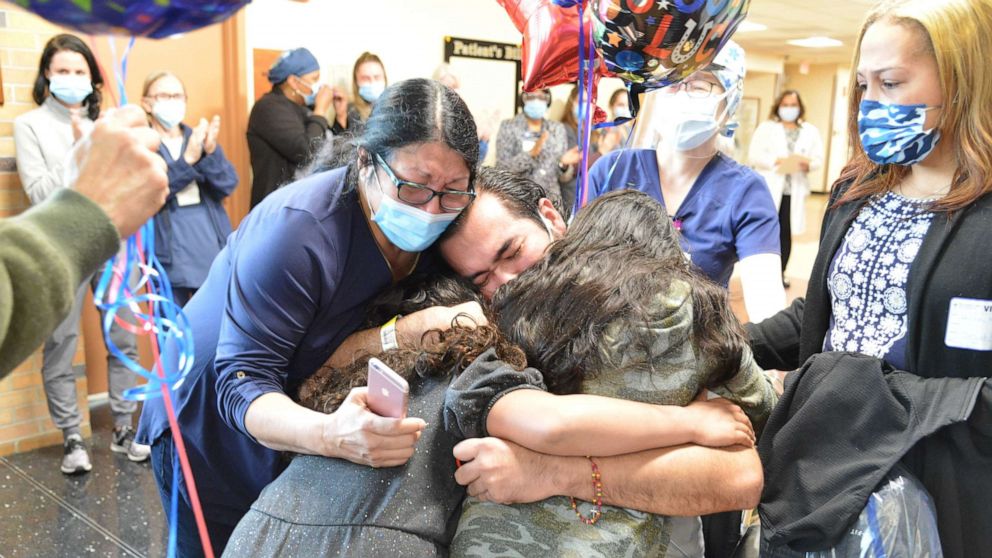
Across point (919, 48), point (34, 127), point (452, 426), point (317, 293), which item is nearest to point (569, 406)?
point (452, 426)

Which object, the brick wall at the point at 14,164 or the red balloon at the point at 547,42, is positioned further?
the brick wall at the point at 14,164

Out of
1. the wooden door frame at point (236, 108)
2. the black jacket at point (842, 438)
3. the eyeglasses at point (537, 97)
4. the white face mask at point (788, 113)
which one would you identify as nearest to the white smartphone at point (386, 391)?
the black jacket at point (842, 438)

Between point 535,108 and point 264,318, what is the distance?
164 inches

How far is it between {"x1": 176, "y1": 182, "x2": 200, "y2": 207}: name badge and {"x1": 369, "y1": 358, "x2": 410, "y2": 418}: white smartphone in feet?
9.04

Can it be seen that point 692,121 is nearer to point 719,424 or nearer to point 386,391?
point 719,424

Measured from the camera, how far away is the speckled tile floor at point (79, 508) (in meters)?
2.82

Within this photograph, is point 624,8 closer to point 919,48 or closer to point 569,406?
point 919,48

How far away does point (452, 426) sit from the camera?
1217 millimetres

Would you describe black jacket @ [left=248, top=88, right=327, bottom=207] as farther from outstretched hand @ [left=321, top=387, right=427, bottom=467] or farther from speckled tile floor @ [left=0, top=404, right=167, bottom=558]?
outstretched hand @ [left=321, top=387, right=427, bottom=467]

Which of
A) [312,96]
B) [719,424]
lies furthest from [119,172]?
[312,96]

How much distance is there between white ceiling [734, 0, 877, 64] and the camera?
8555 mm

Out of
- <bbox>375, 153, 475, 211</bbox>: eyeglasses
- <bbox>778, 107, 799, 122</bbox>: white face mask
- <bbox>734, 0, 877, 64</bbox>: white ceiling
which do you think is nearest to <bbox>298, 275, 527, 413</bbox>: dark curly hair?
<bbox>375, 153, 475, 211</bbox>: eyeglasses

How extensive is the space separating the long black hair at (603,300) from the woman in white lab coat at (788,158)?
5.24 metres

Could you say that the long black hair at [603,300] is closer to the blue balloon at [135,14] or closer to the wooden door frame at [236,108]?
the blue balloon at [135,14]
